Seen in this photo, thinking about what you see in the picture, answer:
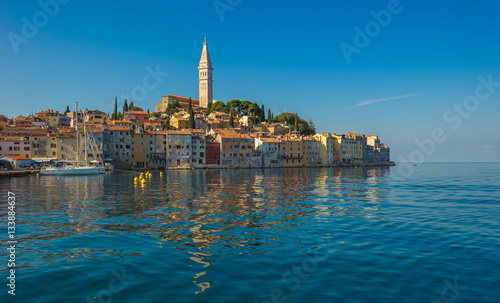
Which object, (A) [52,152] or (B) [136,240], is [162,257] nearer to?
(B) [136,240]

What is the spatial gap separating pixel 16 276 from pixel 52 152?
232ft

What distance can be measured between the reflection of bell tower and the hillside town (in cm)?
1573

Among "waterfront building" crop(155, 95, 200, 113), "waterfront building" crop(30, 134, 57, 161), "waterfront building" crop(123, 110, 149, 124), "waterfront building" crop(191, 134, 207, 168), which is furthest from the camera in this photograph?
"waterfront building" crop(155, 95, 200, 113)

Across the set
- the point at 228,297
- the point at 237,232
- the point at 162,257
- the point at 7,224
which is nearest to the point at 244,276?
the point at 228,297

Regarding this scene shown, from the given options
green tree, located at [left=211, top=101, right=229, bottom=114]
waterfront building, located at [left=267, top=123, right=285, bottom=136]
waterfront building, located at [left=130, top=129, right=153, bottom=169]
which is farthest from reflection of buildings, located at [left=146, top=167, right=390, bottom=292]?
green tree, located at [left=211, top=101, right=229, bottom=114]

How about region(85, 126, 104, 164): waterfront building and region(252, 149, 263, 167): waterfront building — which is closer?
region(85, 126, 104, 164): waterfront building

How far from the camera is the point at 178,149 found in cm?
8212

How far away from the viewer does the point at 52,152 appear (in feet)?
228
